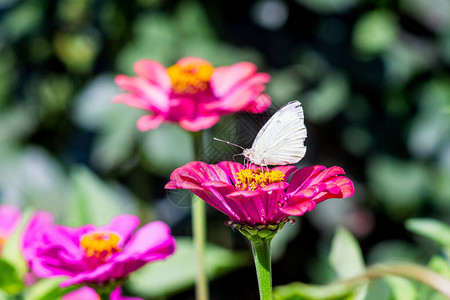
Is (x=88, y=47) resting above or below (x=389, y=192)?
above

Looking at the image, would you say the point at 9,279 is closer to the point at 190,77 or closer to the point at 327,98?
the point at 190,77

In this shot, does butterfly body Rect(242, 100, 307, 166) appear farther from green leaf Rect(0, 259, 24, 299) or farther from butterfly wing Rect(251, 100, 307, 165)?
green leaf Rect(0, 259, 24, 299)

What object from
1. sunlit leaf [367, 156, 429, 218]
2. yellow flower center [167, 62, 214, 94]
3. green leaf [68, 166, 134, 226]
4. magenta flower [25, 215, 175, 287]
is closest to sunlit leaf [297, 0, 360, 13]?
sunlit leaf [367, 156, 429, 218]

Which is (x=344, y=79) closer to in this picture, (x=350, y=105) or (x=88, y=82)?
(x=350, y=105)

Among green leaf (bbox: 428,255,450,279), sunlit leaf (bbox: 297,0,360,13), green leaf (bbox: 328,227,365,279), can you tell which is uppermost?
sunlit leaf (bbox: 297,0,360,13)

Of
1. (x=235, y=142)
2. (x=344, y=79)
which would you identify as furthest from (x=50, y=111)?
(x=235, y=142)

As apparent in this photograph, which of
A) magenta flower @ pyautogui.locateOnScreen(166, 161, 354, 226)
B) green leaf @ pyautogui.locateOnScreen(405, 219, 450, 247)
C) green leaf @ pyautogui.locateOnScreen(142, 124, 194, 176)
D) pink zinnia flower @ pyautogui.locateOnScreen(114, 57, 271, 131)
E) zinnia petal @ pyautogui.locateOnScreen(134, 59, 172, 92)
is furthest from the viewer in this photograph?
green leaf @ pyautogui.locateOnScreen(142, 124, 194, 176)

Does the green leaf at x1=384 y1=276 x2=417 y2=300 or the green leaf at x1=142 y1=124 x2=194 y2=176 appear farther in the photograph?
the green leaf at x1=142 y1=124 x2=194 y2=176
